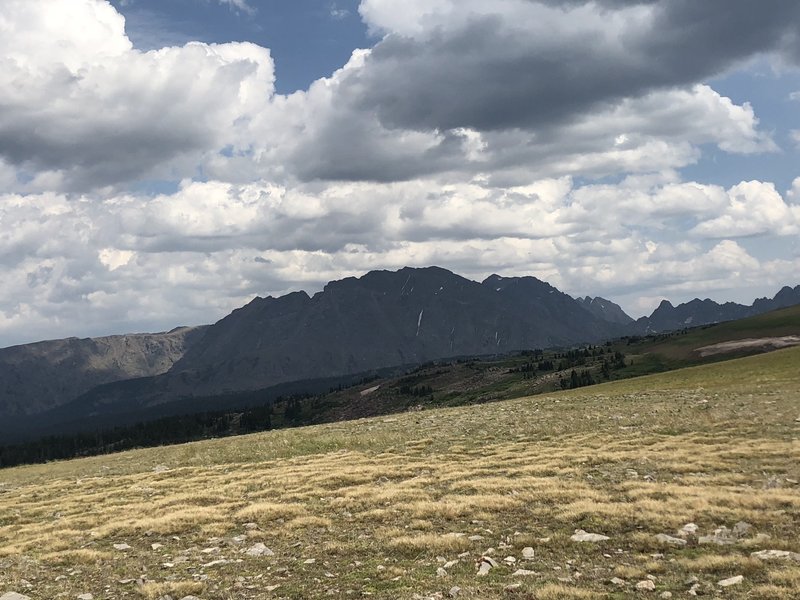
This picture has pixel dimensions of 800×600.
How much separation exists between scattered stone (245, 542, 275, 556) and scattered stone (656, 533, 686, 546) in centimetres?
1210

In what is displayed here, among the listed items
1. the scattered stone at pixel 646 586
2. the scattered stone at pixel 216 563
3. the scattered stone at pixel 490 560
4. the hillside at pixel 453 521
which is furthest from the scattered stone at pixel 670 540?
the scattered stone at pixel 216 563

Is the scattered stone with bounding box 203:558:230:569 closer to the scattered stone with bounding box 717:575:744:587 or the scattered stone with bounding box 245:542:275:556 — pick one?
the scattered stone with bounding box 245:542:275:556

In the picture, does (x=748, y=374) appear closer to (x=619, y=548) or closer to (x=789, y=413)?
(x=789, y=413)

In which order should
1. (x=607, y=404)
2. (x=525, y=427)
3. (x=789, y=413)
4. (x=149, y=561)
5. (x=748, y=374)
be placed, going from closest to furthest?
(x=149, y=561) < (x=789, y=413) < (x=525, y=427) < (x=607, y=404) < (x=748, y=374)

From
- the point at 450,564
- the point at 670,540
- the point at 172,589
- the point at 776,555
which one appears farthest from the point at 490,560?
the point at 172,589

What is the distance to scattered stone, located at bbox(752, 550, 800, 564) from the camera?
14109 mm

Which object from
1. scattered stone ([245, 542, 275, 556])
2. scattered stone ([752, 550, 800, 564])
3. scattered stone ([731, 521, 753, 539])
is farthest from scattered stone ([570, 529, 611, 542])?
scattered stone ([245, 542, 275, 556])

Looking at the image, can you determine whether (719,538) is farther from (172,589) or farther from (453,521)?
(172,589)

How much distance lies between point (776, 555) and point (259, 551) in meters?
15.1

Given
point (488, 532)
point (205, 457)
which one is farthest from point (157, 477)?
point (488, 532)

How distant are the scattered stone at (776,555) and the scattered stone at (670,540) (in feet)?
6.62

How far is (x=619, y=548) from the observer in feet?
53.5

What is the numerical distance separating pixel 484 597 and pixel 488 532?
6.33m

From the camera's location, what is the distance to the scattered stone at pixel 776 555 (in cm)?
1411
